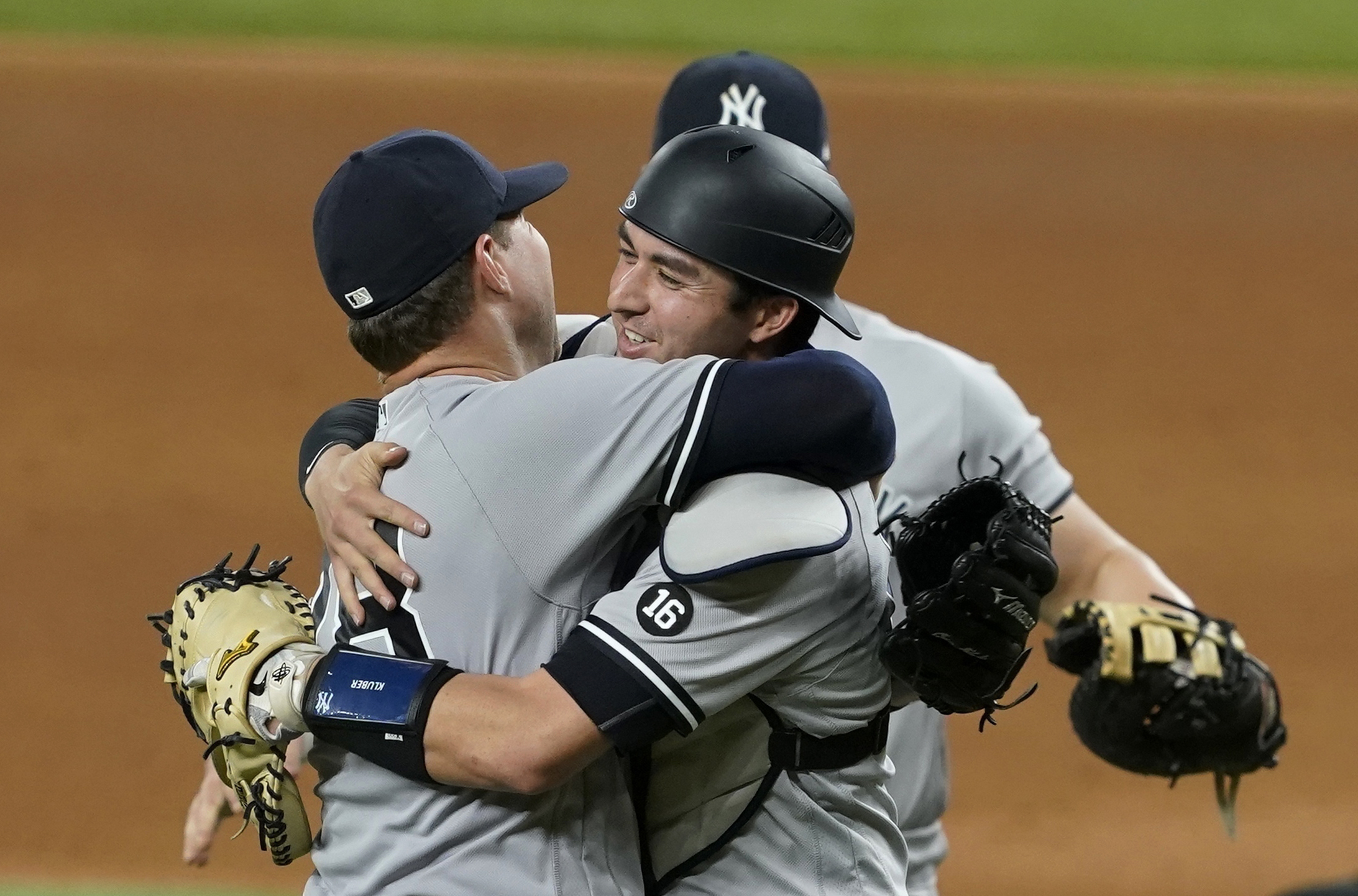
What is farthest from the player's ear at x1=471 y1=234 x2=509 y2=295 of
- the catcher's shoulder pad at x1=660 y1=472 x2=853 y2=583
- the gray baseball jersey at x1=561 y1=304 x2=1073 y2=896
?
the gray baseball jersey at x1=561 y1=304 x2=1073 y2=896

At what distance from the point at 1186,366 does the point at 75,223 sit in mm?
7301

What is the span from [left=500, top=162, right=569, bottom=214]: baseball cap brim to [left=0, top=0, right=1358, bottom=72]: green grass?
9841 millimetres

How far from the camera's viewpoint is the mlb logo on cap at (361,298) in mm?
2688

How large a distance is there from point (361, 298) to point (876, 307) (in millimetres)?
7890

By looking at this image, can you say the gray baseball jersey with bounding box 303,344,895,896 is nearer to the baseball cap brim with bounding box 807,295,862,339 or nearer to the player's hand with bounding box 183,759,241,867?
the baseball cap brim with bounding box 807,295,862,339

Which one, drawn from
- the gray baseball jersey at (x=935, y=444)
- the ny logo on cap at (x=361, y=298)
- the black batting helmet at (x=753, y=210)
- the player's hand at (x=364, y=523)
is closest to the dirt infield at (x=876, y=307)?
the gray baseball jersey at (x=935, y=444)

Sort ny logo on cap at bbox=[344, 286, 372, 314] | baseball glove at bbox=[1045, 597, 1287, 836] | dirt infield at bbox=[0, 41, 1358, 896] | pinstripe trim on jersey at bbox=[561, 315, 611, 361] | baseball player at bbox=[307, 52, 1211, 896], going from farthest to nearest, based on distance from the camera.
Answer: dirt infield at bbox=[0, 41, 1358, 896], baseball player at bbox=[307, 52, 1211, 896], pinstripe trim on jersey at bbox=[561, 315, 611, 361], ny logo on cap at bbox=[344, 286, 372, 314], baseball glove at bbox=[1045, 597, 1287, 836]

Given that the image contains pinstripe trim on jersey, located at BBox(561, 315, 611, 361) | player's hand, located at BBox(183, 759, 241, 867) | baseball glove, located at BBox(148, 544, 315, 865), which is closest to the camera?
baseball glove, located at BBox(148, 544, 315, 865)

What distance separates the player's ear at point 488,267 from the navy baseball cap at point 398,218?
0.02 meters

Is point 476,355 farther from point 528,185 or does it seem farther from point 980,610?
point 980,610

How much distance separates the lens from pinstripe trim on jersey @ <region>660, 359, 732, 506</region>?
238cm

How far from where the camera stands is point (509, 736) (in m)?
2.34

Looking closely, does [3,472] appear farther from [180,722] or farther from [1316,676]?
[1316,676]

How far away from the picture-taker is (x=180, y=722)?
25.1 feet
